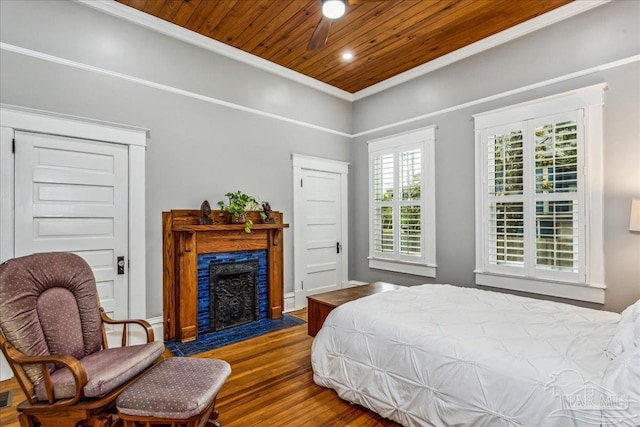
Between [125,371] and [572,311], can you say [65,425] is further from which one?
[572,311]

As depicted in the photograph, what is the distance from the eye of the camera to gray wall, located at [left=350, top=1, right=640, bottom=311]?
2955 mm

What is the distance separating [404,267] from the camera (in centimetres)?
474

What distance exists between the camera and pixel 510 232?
12.1 feet

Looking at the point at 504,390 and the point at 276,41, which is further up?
the point at 276,41

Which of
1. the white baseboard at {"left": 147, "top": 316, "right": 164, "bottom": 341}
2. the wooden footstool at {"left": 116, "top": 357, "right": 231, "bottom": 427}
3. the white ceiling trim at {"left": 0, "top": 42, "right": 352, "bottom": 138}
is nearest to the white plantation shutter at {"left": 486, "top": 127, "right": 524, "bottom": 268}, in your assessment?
the white ceiling trim at {"left": 0, "top": 42, "right": 352, "bottom": 138}

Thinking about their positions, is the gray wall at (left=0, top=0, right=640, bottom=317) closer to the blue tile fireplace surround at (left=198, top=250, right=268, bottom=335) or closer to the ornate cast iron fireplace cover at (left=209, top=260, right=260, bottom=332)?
the blue tile fireplace surround at (left=198, top=250, right=268, bottom=335)

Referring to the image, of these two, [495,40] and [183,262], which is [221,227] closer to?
[183,262]

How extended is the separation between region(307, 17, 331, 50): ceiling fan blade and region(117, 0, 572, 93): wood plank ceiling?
0.49 meters

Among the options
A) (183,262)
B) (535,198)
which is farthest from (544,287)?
(183,262)

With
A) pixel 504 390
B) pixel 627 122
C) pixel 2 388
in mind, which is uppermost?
pixel 627 122

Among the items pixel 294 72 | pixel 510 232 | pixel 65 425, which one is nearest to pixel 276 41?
pixel 294 72

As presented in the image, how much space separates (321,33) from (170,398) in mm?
2806

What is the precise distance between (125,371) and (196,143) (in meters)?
2.66

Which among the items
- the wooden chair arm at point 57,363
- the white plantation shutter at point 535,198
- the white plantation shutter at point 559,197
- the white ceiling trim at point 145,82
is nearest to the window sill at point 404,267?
the white plantation shutter at point 535,198
